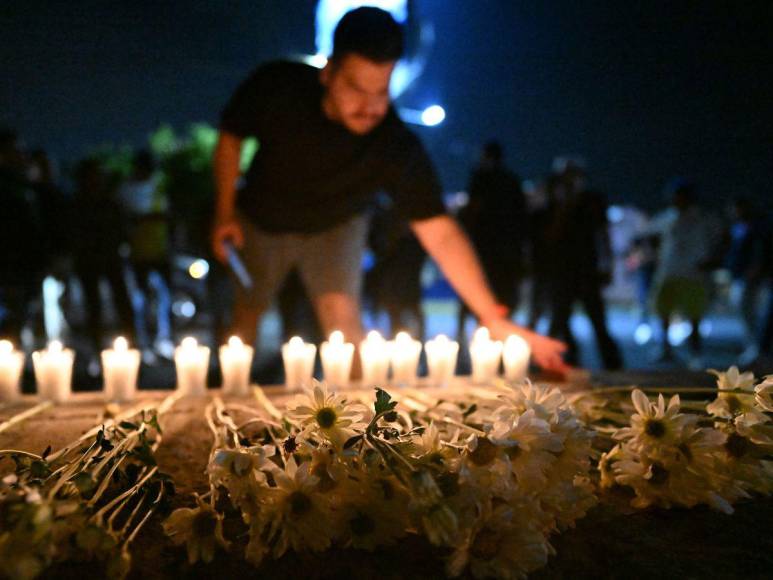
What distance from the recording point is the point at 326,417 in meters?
1.11

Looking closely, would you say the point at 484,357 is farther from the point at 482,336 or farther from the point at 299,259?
the point at 299,259

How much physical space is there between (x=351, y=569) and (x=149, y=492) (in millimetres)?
419

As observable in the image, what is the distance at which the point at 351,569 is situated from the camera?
44.4 inches

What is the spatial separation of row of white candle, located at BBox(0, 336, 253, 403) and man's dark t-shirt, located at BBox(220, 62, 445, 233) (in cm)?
98

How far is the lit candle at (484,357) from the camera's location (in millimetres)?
2473

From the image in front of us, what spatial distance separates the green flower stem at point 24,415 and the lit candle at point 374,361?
1.11 meters

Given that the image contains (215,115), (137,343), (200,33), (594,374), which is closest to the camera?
(594,374)

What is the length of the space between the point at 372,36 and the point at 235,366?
139cm

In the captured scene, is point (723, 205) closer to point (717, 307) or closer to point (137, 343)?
point (717, 307)

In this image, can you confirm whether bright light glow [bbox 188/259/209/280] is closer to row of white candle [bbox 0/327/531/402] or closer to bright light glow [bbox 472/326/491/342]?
row of white candle [bbox 0/327/531/402]

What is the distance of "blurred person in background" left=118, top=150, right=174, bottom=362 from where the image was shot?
5.76 meters

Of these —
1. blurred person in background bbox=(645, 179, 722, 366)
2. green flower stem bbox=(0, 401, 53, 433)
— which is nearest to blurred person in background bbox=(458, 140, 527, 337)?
blurred person in background bbox=(645, 179, 722, 366)

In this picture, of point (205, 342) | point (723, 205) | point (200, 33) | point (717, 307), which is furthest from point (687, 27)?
point (205, 342)

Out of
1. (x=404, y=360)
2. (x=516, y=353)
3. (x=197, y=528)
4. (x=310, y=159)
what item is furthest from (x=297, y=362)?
(x=197, y=528)
